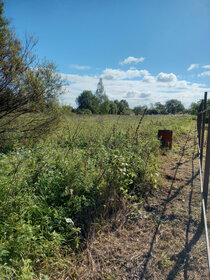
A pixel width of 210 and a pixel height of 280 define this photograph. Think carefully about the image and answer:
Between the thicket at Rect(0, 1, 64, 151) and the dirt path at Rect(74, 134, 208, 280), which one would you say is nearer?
the dirt path at Rect(74, 134, 208, 280)

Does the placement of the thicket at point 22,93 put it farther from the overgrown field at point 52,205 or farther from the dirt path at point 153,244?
the dirt path at point 153,244

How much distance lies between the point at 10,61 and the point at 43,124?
1.77 metres

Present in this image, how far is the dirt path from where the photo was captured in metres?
1.94

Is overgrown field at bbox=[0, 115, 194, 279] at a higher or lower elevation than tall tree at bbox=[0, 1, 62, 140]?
lower

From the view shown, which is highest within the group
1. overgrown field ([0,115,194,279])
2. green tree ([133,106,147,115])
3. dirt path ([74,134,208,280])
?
green tree ([133,106,147,115])

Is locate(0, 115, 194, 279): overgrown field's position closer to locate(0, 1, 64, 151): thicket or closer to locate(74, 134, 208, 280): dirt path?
locate(74, 134, 208, 280): dirt path

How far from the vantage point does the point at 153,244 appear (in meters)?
2.33

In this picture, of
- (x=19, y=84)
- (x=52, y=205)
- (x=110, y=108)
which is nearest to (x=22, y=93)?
(x=19, y=84)

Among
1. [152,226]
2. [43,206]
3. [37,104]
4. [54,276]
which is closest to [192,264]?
[152,226]

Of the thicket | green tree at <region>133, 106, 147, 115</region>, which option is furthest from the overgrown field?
green tree at <region>133, 106, 147, 115</region>

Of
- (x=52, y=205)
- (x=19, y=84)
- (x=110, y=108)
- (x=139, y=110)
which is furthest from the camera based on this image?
(x=110, y=108)

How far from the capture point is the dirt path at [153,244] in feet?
6.36

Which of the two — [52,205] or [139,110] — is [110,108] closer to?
[139,110]

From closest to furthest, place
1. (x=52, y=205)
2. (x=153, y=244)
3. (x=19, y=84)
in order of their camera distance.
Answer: (x=153, y=244)
(x=52, y=205)
(x=19, y=84)
